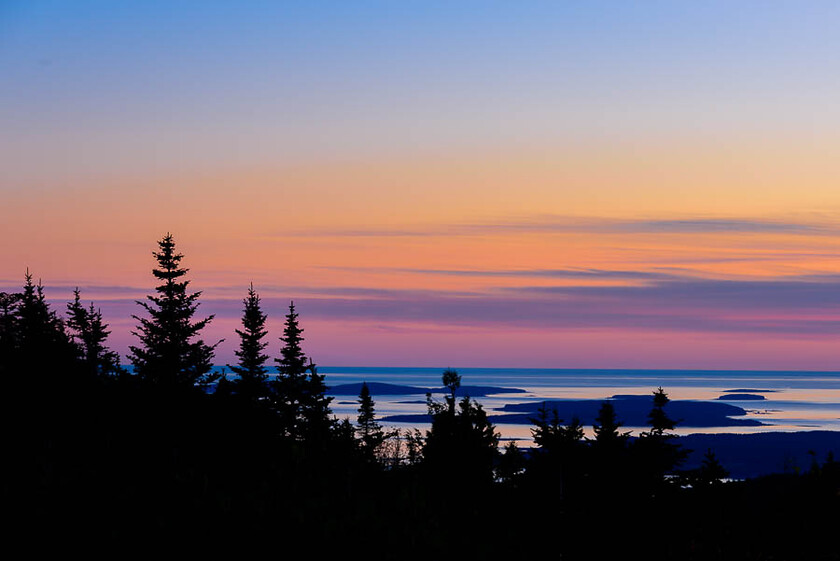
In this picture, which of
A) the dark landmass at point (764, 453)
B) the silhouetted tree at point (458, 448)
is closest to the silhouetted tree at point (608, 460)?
the silhouetted tree at point (458, 448)

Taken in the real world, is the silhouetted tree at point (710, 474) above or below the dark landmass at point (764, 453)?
above

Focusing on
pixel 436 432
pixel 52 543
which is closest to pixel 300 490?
pixel 52 543

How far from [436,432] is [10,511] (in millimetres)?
34549

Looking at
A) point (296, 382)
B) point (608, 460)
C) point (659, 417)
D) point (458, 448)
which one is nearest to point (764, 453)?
point (296, 382)

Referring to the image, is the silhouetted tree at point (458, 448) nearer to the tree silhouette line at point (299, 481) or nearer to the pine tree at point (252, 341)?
the tree silhouette line at point (299, 481)

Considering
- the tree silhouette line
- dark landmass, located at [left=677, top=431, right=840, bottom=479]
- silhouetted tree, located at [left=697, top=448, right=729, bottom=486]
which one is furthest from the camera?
dark landmass, located at [left=677, top=431, right=840, bottom=479]

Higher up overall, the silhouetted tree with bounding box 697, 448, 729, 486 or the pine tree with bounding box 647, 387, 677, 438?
the pine tree with bounding box 647, 387, 677, 438

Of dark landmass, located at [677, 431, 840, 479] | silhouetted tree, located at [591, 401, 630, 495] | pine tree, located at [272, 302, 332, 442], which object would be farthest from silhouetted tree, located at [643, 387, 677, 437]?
dark landmass, located at [677, 431, 840, 479]

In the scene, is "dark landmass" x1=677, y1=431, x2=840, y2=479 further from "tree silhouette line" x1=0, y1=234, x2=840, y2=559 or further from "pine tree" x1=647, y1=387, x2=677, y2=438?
"tree silhouette line" x1=0, y1=234, x2=840, y2=559

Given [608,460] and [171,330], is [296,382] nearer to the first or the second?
[171,330]

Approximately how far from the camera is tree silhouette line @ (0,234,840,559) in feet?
41.1

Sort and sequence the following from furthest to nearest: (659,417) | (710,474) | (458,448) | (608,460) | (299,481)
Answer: (458,448)
(659,417)
(608,460)
(710,474)
(299,481)

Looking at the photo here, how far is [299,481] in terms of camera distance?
45.9ft

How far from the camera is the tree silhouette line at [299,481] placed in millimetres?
12523
